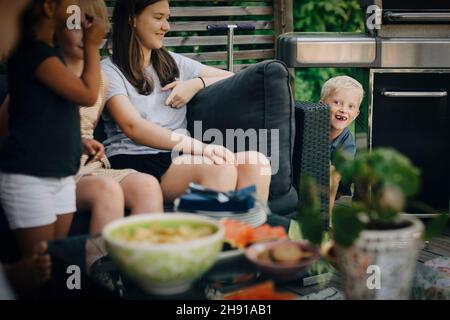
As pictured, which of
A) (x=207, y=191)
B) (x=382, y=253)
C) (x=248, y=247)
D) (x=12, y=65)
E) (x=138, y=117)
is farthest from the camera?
(x=138, y=117)

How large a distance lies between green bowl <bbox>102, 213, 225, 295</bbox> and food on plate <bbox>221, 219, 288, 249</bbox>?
10 cm

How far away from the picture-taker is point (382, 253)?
1165mm

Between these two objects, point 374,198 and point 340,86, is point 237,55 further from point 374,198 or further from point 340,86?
point 374,198

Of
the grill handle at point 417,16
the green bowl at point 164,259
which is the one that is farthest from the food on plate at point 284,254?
the grill handle at point 417,16

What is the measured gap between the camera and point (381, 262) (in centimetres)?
117

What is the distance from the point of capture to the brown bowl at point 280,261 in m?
1.27

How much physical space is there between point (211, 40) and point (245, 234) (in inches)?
123

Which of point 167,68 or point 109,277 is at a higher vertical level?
point 167,68

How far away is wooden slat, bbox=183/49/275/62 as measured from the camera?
4359mm

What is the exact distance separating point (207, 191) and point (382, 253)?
1.61ft

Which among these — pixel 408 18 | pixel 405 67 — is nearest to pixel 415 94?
pixel 405 67
